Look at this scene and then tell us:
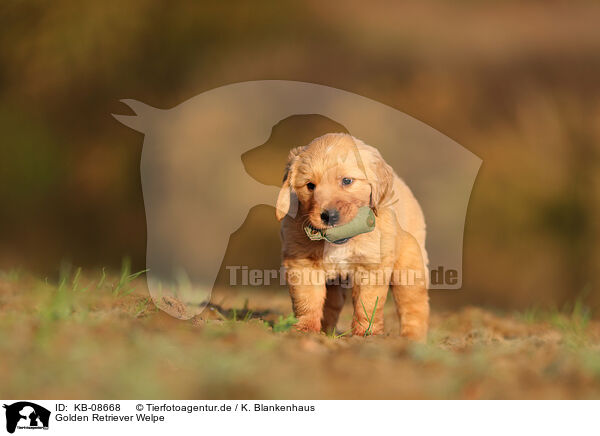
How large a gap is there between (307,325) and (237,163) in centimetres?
549

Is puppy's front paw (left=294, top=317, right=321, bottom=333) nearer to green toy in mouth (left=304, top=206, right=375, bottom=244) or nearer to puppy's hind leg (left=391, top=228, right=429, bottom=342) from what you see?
green toy in mouth (left=304, top=206, right=375, bottom=244)

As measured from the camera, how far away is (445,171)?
7.27 meters

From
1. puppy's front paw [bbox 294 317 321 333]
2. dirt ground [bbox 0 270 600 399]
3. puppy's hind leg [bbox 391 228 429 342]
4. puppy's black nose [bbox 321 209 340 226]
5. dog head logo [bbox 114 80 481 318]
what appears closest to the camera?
dirt ground [bbox 0 270 600 399]

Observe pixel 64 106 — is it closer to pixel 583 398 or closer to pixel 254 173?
pixel 254 173

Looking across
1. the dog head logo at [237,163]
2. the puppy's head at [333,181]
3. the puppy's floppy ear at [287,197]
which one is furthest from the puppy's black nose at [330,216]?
the dog head logo at [237,163]

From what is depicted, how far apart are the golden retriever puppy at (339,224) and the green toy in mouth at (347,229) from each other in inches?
1.1

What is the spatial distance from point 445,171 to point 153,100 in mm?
3646

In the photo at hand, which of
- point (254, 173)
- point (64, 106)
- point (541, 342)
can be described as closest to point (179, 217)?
point (254, 173)

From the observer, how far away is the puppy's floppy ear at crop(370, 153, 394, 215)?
137 inches

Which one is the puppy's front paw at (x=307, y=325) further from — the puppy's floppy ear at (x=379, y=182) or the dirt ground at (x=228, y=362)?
the puppy's floppy ear at (x=379, y=182)

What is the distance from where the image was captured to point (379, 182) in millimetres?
3488

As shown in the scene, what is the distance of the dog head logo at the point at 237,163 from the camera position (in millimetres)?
6617
